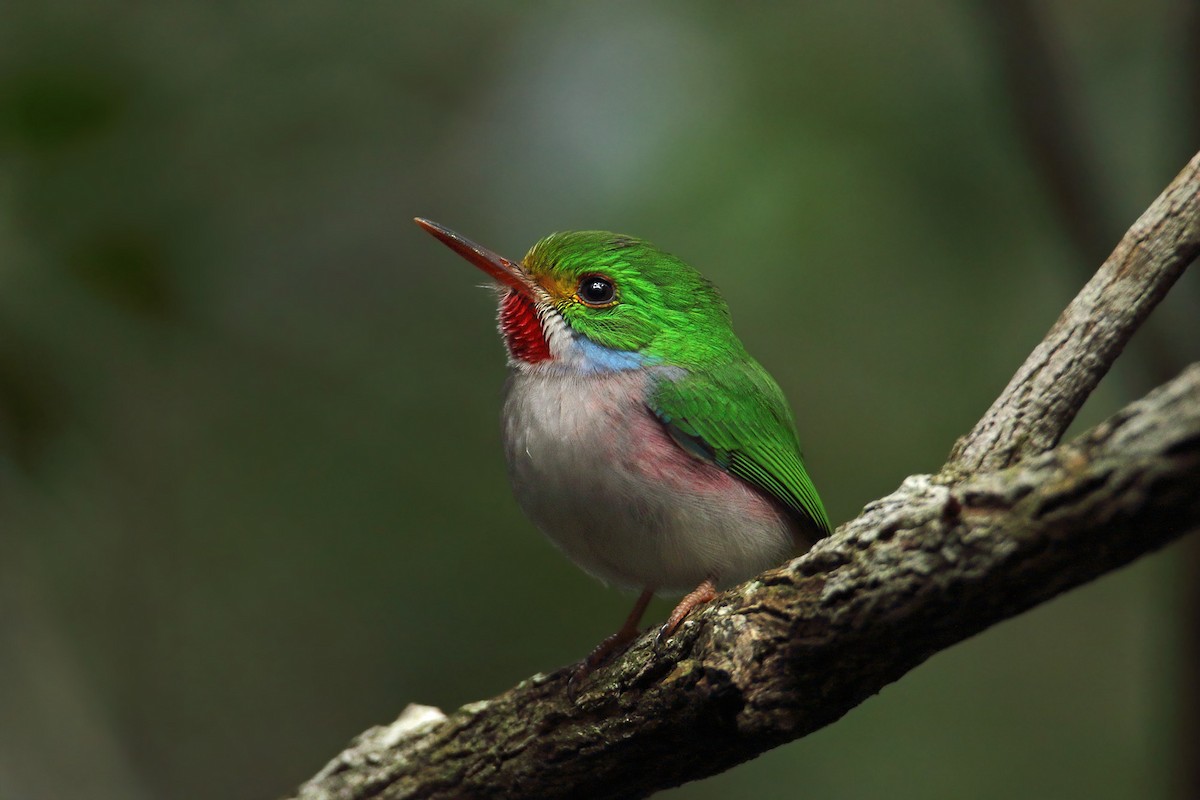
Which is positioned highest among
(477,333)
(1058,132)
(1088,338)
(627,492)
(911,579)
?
(477,333)

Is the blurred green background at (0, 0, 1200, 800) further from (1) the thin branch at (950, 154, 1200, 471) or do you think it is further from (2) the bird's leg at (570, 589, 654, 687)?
(1) the thin branch at (950, 154, 1200, 471)

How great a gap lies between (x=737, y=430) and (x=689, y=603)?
60 cm

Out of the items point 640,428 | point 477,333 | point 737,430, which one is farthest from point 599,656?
point 477,333

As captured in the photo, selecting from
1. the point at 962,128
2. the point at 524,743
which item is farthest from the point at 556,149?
the point at 524,743

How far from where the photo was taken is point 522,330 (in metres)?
3.79

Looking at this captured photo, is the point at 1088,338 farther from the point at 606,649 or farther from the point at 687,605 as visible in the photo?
the point at 606,649

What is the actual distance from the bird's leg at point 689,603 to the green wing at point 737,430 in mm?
356

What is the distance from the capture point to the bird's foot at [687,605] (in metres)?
2.90

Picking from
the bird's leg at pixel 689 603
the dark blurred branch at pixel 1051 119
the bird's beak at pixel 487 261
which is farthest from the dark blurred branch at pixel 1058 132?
the bird's leg at pixel 689 603

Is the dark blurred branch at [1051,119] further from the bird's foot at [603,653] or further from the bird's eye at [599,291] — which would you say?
the bird's foot at [603,653]

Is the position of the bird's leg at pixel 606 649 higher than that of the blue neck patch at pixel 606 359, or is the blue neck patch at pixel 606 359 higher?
the blue neck patch at pixel 606 359

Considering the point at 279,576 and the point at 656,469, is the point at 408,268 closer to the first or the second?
the point at 279,576

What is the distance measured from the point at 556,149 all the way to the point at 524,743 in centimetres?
321

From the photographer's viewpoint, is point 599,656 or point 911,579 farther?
point 599,656
